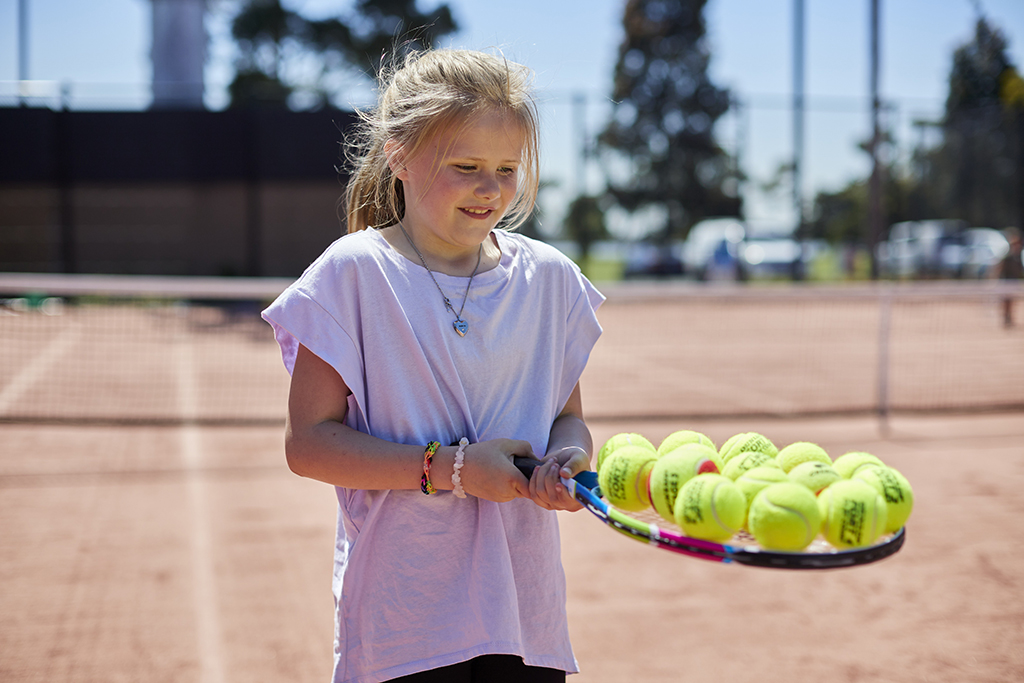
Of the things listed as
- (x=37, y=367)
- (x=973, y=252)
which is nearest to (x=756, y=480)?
(x=37, y=367)

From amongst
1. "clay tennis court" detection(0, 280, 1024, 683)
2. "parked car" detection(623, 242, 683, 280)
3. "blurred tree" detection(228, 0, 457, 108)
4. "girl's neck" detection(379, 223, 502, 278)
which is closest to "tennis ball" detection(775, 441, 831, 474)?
"girl's neck" detection(379, 223, 502, 278)

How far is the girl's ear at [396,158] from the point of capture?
159cm

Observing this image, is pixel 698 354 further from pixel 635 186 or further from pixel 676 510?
pixel 635 186

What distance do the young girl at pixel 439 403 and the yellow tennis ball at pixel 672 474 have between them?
0.14 metres

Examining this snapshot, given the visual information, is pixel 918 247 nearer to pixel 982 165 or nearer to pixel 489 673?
pixel 982 165

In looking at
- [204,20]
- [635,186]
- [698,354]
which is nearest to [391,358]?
[698,354]

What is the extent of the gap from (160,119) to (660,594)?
70.5 feet

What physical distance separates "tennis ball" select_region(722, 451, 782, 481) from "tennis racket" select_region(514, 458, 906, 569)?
0.37ft

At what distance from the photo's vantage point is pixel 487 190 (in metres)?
1.54

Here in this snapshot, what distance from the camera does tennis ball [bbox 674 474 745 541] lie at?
1331 millimetres

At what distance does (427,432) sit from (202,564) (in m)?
3.33

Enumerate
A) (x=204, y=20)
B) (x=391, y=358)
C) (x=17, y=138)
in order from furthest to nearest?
(x=204, y=20), (x=17, y=138), (x=391, y=358)

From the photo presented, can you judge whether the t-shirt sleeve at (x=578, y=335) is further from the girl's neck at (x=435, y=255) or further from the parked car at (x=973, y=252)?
the parked car at (x=973, y=252)

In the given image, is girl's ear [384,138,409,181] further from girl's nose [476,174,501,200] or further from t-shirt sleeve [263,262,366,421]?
t-shirt sleeve [263,262,366,421]
